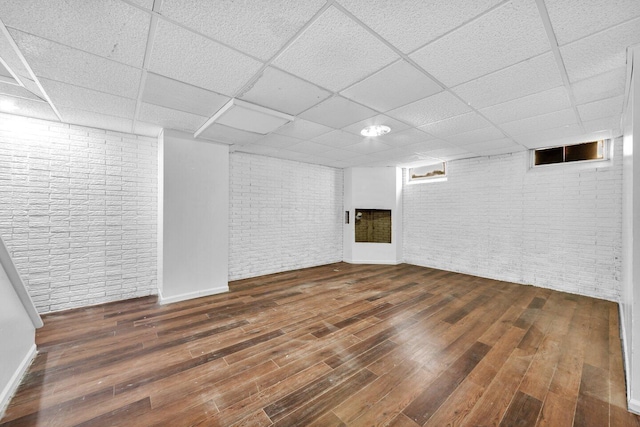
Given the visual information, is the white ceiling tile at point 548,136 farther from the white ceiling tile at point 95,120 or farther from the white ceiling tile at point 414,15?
the white ceiling tile at point 95,120

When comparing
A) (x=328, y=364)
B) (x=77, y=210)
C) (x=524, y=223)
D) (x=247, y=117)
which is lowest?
(x=328, y=364)

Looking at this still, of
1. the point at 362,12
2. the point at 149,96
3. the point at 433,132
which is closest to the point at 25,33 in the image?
the point at 149,96

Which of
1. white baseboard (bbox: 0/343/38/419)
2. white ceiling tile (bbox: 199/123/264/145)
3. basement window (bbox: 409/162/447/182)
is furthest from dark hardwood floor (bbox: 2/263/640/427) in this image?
basement window (bbox: 409/162/447/182)

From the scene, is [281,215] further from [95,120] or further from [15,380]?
[15,380]

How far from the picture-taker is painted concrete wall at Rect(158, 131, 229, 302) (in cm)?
367

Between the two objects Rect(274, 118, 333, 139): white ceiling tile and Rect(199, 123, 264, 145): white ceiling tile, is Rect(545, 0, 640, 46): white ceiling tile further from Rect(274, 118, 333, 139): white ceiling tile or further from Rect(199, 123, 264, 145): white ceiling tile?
Rect(199, 123, 264, 145): white ceiling tile

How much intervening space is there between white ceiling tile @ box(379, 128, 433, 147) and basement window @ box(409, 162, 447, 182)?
2313mm

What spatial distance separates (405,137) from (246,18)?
10.0 ft

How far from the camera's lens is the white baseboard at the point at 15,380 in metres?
1.72

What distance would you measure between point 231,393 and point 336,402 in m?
0.79

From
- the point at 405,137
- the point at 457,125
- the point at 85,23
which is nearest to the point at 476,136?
the point at 457,125

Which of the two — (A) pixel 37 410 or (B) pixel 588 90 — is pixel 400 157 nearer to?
(B) pixel 588 90

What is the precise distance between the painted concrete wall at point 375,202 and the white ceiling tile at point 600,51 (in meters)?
4.48

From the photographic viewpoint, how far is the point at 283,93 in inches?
99.4
